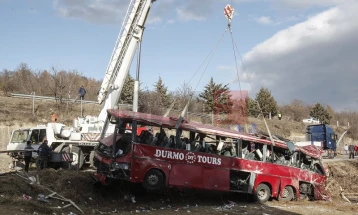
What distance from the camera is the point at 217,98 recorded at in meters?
55.6

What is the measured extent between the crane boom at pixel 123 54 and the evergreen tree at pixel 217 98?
3401 cm

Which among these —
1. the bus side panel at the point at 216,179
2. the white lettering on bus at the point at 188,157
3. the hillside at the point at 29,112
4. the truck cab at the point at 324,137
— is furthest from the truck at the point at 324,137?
the white lettering on bus at the point at 188,157

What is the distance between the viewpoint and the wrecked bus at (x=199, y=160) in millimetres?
12945

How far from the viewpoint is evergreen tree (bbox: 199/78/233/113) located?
54.2m

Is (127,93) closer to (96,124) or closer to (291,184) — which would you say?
(96,124)

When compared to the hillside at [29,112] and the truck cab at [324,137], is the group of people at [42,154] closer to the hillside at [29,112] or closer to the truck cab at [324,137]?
the hillside at [29,112]

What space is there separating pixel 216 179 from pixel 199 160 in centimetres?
98

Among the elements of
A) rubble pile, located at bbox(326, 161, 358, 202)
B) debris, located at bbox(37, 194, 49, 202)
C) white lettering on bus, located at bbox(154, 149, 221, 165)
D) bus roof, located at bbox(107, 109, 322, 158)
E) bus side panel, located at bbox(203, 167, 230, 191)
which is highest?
bus roof, located at bbox(107, 109, 322, 158)

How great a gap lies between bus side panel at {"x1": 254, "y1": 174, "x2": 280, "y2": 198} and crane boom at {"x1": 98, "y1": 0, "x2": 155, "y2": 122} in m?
8.81

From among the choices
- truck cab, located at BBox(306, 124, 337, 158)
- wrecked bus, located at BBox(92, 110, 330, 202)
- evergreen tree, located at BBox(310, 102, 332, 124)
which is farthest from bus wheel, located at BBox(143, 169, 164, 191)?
evergreen tree, located at BBox(310, 102, 332, 124)

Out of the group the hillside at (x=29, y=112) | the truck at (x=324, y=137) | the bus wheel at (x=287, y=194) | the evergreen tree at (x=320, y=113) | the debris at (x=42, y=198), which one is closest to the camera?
the debris at (x=42, y=198)

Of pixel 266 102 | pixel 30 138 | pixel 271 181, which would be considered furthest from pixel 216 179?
pixel 266 102

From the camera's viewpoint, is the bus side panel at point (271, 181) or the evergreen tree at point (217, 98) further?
the evergreen tree at point (217, 98)

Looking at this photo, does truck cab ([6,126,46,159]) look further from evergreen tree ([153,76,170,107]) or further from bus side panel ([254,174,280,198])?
evergreen tree ([153,76,170,107])
